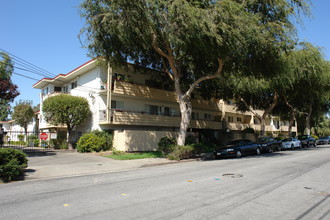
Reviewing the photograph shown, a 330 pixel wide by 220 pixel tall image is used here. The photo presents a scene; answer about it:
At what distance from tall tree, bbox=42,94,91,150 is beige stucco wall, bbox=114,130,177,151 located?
13.3ft

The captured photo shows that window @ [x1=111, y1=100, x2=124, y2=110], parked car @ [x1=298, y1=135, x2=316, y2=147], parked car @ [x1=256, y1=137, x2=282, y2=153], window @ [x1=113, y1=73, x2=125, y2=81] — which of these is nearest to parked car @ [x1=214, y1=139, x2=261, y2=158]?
parked car @ [x1=256, y1=137, x2=282, y2=153]

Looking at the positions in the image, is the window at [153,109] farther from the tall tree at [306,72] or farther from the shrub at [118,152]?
the tall tree at [306,72]

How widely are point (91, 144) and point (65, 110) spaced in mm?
4465

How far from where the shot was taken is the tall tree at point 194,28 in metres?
14.9

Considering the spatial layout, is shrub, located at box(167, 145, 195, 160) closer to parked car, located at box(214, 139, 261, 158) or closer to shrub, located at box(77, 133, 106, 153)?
parked car, located at box(214, 139, 261, 158)

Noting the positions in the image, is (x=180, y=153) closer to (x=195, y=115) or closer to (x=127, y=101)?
(x=127, y=101)

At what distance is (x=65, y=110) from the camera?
936 inches

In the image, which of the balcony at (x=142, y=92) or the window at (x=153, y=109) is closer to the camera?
the balcony at (x=142, y=92)

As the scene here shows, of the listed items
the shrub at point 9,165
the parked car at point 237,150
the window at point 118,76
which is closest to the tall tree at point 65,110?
the window at point 118,76

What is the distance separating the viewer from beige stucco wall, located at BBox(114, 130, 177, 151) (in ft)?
74.1

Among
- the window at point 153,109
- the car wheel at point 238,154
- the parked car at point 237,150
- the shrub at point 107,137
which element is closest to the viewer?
the parked car at point 237,150

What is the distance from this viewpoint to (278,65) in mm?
19734

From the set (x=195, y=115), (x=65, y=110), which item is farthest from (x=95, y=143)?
(x=195, y=115)

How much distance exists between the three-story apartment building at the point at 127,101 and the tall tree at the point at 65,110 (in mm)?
1130
